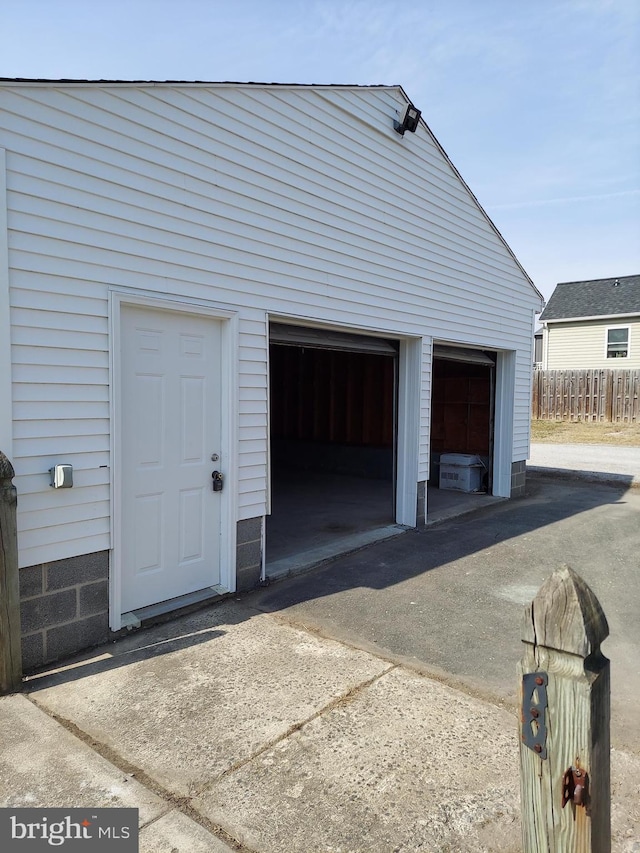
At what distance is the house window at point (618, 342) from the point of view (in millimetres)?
22125

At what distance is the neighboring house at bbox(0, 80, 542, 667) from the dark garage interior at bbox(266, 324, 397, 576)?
1.17 meters

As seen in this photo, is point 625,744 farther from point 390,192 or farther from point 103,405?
point 390,192

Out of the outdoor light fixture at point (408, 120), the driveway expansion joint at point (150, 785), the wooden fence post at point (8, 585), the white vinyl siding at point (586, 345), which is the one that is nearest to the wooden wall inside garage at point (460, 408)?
the outdoor light fixture at point (408, 120)

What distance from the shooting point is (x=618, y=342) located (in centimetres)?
2233

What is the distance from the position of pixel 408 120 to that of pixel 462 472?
20.3ft

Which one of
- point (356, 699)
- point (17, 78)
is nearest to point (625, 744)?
point (356, 699)

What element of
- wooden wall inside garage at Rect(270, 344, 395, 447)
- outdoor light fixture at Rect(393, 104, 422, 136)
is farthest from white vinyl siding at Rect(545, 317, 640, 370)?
outdoor light fixture at Rect(393, 104, 422, 136)

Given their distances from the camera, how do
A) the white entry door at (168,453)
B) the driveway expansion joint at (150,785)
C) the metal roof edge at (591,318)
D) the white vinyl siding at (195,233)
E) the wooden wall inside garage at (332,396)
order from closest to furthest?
the driveway expansion joint at (150,785) < the white vinyl siding at (195,233) < the white entry door at (168,453) < the wooden wall inside garage at (332,396) < the metal roof edge at (591,318)

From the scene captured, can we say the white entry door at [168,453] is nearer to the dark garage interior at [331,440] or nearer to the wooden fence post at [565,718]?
the dark garage interior at [331,440]

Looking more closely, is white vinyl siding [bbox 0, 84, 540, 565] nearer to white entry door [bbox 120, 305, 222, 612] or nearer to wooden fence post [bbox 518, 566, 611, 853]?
white entry door [bbox 120, 305, 222, 612]

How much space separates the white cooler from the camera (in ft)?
34.6

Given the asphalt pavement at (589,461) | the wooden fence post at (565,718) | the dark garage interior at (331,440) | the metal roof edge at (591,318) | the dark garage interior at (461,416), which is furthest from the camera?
the metal roof edge at (591,318)

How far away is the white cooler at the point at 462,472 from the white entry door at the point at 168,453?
22.0 feet

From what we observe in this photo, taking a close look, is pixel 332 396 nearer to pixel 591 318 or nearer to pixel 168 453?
pixel 168 453
